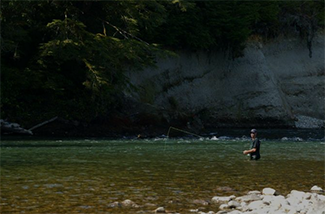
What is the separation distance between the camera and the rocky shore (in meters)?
11.1

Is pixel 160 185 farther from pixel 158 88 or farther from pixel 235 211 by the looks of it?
pixel 158 88

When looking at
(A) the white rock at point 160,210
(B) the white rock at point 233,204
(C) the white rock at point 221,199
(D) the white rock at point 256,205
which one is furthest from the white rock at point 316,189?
(A) the white rock at point 160,210

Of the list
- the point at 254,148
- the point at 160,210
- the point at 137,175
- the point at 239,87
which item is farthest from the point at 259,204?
the point at 239,87

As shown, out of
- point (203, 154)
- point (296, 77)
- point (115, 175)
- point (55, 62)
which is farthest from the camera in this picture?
point (296, 77)

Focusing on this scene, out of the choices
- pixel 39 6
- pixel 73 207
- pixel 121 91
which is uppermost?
pixel 39 6

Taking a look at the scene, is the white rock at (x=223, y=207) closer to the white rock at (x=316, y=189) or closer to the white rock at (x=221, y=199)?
the white rock at (x=221, y=199)

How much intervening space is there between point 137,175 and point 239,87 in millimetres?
30775

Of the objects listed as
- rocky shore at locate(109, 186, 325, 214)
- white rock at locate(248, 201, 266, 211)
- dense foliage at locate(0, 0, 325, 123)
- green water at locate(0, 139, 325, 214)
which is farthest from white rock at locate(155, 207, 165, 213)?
dense foliage at locate(0, 0, 325, 123)

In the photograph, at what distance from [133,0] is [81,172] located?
64.6 ft

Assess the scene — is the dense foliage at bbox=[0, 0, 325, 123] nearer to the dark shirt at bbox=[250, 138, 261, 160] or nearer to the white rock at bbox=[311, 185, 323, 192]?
the dark shirt at bbox=[250, 138, 261, 160]

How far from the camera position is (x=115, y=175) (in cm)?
1591

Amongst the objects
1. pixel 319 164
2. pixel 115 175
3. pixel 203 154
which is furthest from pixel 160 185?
pixel 203 154

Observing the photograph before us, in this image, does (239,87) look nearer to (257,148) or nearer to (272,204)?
(257,148)

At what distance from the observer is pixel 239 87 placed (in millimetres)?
45969
